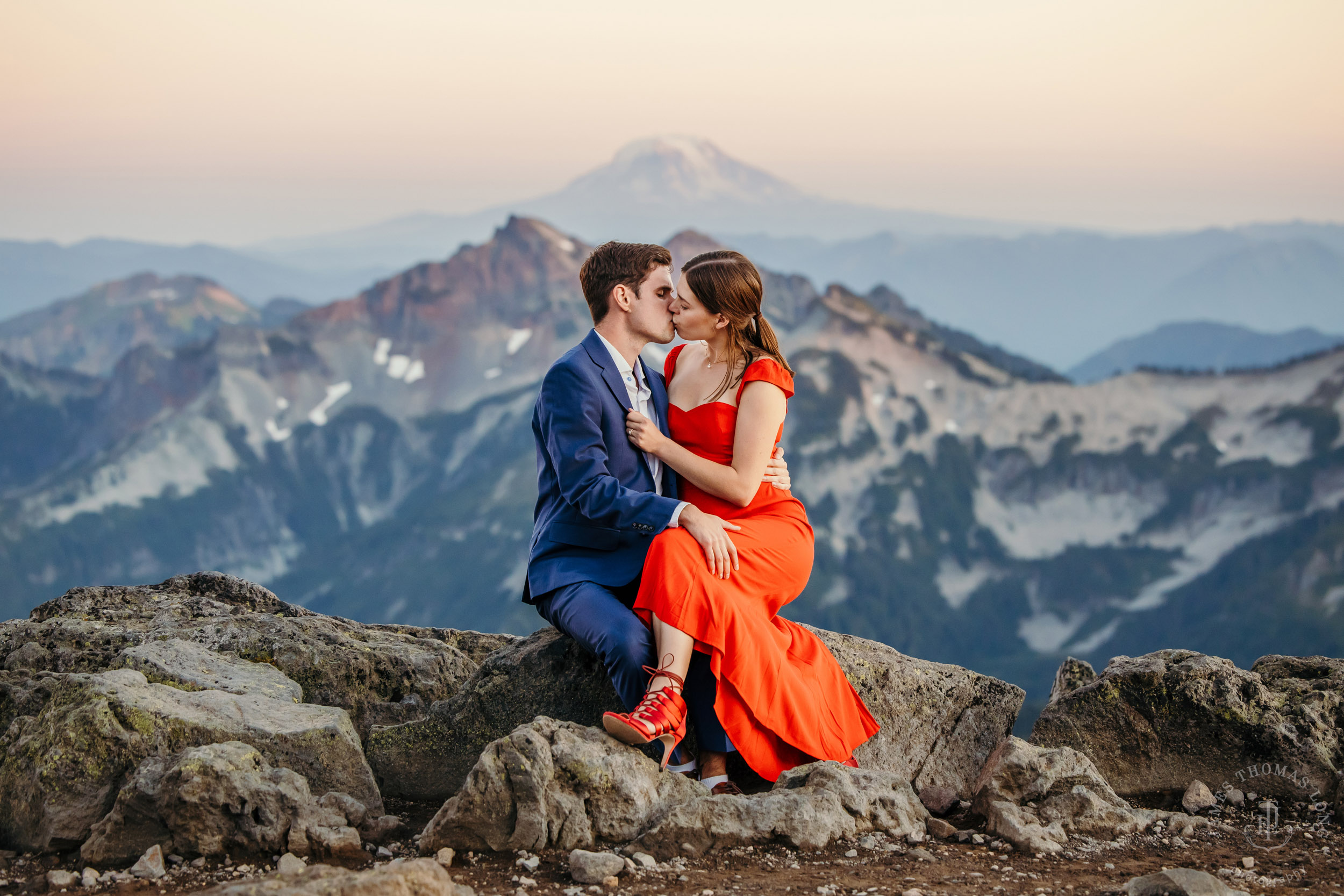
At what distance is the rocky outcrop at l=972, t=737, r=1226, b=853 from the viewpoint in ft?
22.8

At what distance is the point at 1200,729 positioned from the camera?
8273 millimetres

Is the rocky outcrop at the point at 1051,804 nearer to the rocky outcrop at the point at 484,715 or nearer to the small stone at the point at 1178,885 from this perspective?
the small stone at the point at 1178,885

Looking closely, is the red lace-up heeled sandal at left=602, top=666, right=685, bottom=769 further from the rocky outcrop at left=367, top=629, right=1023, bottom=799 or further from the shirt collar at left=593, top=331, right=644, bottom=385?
the shirt collar at left=593, top=331, right=644, bottom=385

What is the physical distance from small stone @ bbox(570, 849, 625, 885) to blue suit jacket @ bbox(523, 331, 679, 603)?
77.4 inches

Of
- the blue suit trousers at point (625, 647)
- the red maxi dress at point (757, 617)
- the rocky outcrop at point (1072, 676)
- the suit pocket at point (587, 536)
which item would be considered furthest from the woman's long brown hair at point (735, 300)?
the rocky outcrop at point (1072, 676)

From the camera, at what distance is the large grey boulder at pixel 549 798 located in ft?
21.3

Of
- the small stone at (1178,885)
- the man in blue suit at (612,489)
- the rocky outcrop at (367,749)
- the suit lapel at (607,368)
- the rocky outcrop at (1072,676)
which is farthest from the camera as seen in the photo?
the rocky outcrop at (1072,676)

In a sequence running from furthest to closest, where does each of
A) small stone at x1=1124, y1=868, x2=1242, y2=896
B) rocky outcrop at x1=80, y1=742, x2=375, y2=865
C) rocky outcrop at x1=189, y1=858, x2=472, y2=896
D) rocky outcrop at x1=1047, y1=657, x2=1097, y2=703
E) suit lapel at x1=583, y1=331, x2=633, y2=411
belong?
rocky outcrop at x1=1047, y1=657, x2=1097, y2=703 → suit lapel at x1=583, y1=331, x2=633, y2=411 → rocky outcrop at x1=80, y1=742, x2=375, y2=865 → small stone at x1=1124, y1=868, x2=1242, y2=896 → rocky outcrop at x1=189, y1=858, x2=472, y2=896

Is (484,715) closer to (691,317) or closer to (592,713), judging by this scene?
(592,713)

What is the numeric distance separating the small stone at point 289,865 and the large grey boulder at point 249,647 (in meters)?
2.36

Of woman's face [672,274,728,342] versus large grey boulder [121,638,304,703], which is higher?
woman's face [672,274,728,342]

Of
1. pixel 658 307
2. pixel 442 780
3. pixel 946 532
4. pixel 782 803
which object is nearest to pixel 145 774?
pixel 442 780

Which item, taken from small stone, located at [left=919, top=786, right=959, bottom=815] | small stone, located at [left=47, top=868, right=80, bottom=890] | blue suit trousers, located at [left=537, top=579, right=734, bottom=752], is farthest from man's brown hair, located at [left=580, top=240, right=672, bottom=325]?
small stone, located at [left=47, top=868, right=80, bottom=890]

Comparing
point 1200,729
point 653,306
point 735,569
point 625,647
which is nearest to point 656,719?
point 625,647
